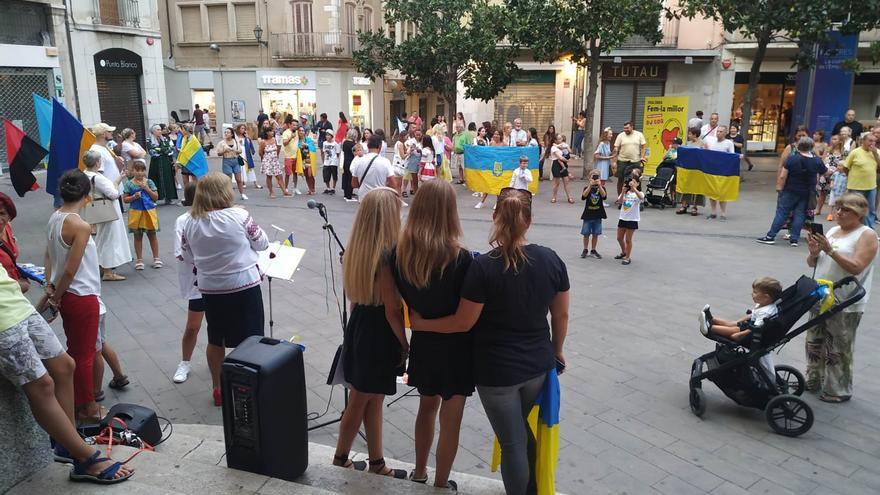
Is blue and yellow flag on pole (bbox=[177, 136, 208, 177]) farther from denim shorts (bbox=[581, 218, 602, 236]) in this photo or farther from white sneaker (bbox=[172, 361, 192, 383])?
white sneaker (bbox=[172, 361, 192, 383])

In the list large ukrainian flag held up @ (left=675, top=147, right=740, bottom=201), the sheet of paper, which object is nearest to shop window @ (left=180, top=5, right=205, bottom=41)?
large ukrainian flag held up @ (left=675, top=147, right=740, bottom=201)

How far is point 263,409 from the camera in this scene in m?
3.46

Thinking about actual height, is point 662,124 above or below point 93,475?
above

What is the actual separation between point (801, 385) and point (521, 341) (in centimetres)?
320

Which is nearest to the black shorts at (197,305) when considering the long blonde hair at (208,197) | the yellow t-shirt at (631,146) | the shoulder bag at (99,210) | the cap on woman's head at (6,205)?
the long blonde hair at (208,197)

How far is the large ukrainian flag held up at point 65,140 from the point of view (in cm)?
719

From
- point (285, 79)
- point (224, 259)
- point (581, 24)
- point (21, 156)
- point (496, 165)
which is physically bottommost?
point (496, 165)

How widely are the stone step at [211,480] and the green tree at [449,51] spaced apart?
15678mm

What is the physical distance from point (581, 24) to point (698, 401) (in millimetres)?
12889

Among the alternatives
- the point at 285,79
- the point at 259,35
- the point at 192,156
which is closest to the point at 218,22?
the point at 259,35

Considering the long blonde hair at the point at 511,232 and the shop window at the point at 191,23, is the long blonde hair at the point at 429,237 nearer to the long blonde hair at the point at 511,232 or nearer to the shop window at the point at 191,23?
the long blonde hair at the point at 511,232

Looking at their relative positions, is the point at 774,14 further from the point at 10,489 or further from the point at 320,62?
the point at 320,62

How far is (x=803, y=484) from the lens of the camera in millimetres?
4082

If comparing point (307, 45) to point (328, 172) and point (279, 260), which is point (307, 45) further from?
point (279, 260)
